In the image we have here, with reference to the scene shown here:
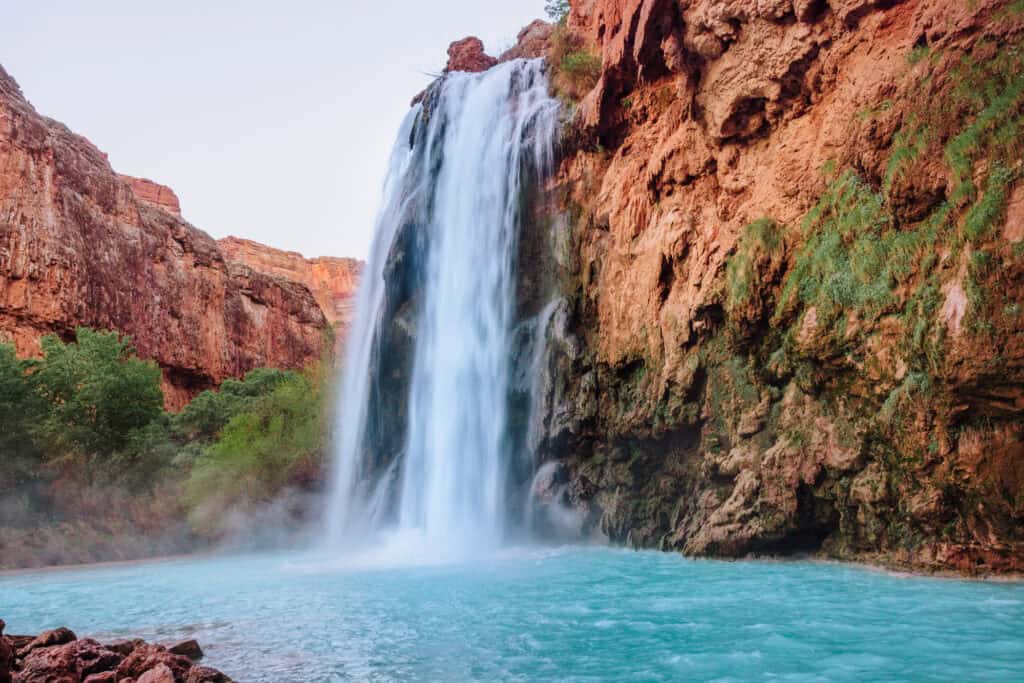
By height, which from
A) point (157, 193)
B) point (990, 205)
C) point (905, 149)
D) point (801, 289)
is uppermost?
point (157, 193)

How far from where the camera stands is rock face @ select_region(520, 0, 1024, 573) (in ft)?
25.2

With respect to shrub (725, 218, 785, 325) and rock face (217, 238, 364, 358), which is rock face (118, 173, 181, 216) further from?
shrub (725, 218, 785, 325)

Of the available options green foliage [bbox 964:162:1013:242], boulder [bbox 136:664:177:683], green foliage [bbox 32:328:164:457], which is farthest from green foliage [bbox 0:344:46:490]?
green foliage [bbox 964:162:1013:242]

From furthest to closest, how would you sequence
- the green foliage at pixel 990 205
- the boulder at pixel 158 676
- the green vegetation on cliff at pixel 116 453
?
the green vegetation on cliff at pixel 116 453 → the green foliage at pixel 990 205 → the boulder at pixel 158 676

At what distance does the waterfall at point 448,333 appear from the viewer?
1627 centimetres

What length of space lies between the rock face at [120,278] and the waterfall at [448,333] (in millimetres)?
15928

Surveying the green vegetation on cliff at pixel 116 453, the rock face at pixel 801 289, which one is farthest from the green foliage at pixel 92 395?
the rock face at pixel 801 289

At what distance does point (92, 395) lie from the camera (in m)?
22.7

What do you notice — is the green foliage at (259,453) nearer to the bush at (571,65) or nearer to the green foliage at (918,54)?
the bush at (571,65)

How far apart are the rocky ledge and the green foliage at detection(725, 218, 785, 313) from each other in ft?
29.7

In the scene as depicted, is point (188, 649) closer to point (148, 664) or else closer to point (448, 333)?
point (148, 664)

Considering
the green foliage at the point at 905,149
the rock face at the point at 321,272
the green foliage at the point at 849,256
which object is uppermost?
the rock face at the point at 321,272

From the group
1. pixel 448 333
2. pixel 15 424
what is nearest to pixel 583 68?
pixel 448 333

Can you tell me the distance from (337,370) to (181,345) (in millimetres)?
14585
